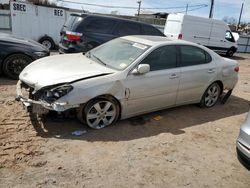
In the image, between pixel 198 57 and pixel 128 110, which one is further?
pixel 198 57

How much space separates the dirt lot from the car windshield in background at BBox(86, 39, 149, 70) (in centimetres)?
112

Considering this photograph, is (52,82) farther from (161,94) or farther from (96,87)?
(161,94)

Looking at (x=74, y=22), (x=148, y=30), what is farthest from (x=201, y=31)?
A: (x=74, y=22)

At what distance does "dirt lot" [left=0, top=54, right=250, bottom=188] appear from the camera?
3369 mm

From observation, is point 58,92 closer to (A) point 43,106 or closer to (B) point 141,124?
(A) point 43,106

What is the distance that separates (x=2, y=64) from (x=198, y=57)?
4.82 m

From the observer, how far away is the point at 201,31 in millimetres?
15828

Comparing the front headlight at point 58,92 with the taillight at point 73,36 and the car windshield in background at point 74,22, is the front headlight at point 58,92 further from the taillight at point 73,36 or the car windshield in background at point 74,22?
the car windshield in background at point 74,22

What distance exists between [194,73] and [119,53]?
167cm

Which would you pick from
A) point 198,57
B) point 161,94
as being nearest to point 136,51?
point 161,94

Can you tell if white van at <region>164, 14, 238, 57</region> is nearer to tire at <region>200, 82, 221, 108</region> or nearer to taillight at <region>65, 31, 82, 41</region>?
taillight at <region>65, 31, 82, 41</region>

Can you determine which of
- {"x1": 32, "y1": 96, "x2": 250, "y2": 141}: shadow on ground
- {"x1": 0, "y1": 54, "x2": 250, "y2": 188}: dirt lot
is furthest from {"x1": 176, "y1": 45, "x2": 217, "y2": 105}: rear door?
{"x1": 0, "y1": 54, "x2": 250, "y2": 188}: dirt lot

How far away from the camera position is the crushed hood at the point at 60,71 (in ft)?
13.9

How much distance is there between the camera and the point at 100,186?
10.5 ft
